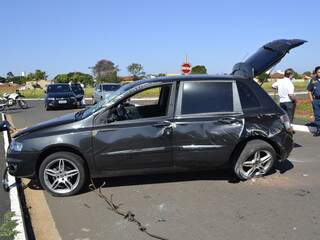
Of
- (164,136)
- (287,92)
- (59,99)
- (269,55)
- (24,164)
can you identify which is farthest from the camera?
(59,99)

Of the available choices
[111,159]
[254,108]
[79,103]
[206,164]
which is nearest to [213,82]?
[254,108]

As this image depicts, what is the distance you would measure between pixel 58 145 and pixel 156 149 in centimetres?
140

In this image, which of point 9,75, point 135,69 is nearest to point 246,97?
point 135,69

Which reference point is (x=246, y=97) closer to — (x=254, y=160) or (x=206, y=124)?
(x=206, y=124)

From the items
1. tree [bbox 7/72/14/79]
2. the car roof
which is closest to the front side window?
the car roof

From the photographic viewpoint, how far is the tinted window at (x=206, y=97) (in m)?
7.00

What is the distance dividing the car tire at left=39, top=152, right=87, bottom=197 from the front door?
11.6 inches

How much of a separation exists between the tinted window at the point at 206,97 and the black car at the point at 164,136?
0.05 feet

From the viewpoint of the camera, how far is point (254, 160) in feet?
23.8

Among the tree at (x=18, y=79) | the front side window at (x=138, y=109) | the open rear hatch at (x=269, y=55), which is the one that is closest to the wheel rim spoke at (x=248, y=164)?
the front side window at (x=138, y=109)

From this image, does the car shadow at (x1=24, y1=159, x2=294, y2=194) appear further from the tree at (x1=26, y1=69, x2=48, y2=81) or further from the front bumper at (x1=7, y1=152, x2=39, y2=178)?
the tree at (x1=26, y1=69, x2=48, y2=81)

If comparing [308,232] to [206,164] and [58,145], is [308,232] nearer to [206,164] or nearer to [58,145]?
[206,164]

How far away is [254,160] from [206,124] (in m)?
1.01

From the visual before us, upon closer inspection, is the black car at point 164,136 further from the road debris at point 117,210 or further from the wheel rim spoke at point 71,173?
the road debris at point 117,210
